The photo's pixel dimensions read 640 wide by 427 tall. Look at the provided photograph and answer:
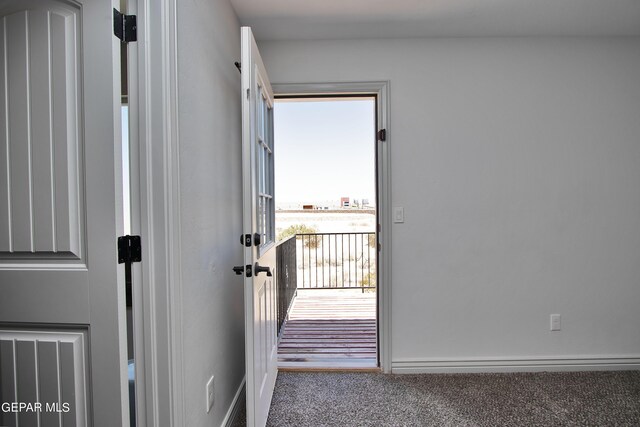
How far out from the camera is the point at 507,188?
7.70 feet

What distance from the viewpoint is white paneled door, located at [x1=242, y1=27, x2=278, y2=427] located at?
4.90 feet

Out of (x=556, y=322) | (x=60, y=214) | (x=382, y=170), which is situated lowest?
(x=556, y=322)

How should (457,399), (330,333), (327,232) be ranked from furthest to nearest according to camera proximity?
(327,232) → (330,333) → (457,399)

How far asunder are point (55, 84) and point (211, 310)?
3.57 ft

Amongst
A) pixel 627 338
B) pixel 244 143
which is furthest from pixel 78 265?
pixel 627 338

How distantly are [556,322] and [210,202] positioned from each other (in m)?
2.57

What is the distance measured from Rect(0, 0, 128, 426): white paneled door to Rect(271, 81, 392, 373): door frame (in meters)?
1.49

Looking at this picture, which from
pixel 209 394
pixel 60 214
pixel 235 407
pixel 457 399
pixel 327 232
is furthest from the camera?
pixel 327 232

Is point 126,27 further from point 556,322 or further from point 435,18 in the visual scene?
point 556,322

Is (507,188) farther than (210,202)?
Yes

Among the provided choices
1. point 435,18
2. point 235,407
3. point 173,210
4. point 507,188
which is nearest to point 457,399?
point 235,407

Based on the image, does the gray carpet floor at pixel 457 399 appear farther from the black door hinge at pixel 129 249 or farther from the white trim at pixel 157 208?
the black door hinge at pixel 129 249

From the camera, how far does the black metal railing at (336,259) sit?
4891mm

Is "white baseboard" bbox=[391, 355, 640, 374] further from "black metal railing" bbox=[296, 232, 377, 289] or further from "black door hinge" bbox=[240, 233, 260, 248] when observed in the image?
"black metal railing" bbox=[296, 232, 377, 289]
